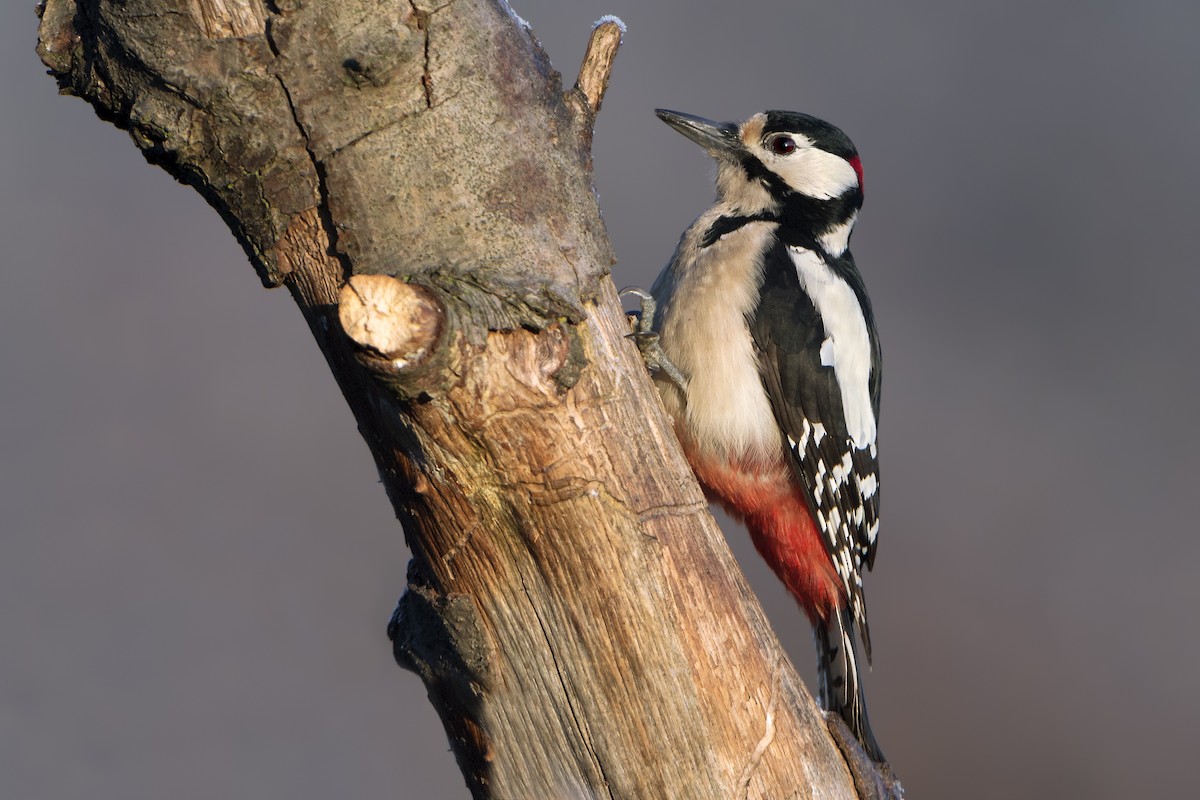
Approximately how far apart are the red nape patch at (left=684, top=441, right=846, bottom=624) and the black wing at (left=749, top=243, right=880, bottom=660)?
3 centimetres

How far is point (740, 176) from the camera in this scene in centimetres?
184

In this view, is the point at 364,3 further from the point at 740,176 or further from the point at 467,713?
the point at 740,176

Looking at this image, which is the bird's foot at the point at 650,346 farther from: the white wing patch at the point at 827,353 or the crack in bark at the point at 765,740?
the crack in bark at the point at 765,740

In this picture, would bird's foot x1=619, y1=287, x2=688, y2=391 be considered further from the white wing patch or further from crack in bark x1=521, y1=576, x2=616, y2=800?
crack in bark x1=521, y1=576, x2=616, y2=800

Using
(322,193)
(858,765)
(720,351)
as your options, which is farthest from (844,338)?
(322,193)

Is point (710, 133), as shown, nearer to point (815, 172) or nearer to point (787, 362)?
point (815, 172)

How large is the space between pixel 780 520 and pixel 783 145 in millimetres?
653

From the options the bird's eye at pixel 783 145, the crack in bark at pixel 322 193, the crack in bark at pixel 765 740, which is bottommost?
the crack in bark at pixel 765 740

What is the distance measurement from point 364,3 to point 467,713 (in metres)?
0.74

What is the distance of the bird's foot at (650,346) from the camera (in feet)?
5.22

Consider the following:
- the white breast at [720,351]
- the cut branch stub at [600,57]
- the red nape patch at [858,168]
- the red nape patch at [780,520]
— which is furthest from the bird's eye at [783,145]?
the cut branch stub at [600,57]

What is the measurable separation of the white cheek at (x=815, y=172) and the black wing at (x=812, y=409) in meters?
0.14

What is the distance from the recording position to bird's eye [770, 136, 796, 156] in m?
1.81

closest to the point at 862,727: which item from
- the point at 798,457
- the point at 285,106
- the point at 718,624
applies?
the point at 798,457
